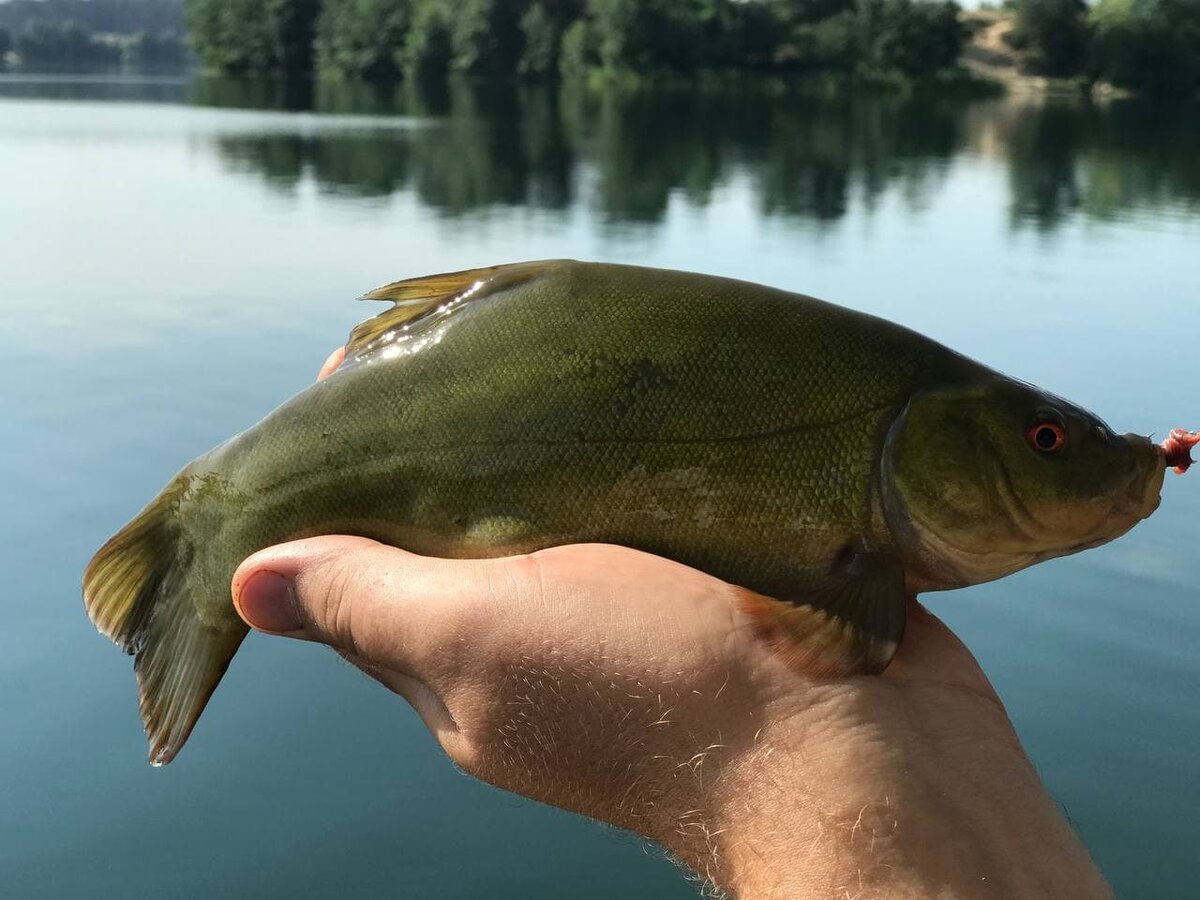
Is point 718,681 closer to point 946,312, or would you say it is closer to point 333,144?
point 946,312

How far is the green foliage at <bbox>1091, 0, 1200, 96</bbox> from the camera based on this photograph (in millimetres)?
100062

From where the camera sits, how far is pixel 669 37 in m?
112

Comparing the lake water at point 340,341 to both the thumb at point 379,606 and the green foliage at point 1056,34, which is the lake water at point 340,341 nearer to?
the thumb at point 379,606

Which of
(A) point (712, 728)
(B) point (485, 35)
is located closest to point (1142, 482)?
(A) point (712, 728)

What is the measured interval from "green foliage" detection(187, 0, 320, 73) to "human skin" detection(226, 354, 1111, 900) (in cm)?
12854

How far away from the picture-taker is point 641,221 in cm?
2894

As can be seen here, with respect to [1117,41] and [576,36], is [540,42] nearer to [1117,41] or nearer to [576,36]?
[576,36]

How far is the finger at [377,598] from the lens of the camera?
3.21m

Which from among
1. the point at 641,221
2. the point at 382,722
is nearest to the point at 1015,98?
the point at 641,221

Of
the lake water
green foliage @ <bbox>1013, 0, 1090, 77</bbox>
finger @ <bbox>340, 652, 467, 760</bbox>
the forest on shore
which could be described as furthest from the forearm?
green foliage @ <bbox>1013, 0, 1090, 77</bbox>

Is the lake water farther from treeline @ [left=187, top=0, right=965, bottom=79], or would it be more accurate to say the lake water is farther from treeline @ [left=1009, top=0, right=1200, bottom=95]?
treeline @ [left=187, top=0, right=965, bottom=79]

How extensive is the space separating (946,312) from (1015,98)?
8898 centimetres

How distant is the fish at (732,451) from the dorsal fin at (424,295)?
3cm

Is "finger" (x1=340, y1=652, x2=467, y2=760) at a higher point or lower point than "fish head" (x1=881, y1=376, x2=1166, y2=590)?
lower
